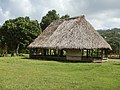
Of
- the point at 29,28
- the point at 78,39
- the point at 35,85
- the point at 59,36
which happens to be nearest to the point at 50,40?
the point at 59,36

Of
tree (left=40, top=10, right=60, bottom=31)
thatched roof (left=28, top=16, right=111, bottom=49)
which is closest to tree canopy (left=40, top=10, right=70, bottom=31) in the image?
tree (left=40, top=10, right=60, bottom=31)

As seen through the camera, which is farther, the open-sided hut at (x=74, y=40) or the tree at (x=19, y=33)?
the tree at (x=19, y=33)

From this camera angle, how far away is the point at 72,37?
111 feet

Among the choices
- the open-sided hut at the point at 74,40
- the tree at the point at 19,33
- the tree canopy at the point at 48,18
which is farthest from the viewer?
the tree canopy at the point at 48,18

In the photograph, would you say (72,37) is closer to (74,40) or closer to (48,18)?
(74,40)

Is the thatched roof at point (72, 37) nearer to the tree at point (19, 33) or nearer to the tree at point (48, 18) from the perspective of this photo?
the tree at point (19, 33)

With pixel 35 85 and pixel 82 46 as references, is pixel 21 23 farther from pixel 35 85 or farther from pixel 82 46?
pixel 35 85

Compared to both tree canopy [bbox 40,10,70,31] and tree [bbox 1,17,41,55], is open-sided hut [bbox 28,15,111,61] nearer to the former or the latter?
tree [bbox 1,17,41,55]

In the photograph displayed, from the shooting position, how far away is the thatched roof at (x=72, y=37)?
3258cm

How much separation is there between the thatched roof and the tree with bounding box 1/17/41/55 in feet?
Answer: 40.7

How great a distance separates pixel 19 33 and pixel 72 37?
791 inches

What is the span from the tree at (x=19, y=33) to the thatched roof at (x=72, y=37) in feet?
40.7

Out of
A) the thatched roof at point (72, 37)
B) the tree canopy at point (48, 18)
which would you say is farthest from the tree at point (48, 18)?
the thatched roof at point (72, 37)

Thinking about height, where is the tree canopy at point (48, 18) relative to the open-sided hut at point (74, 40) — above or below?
above
